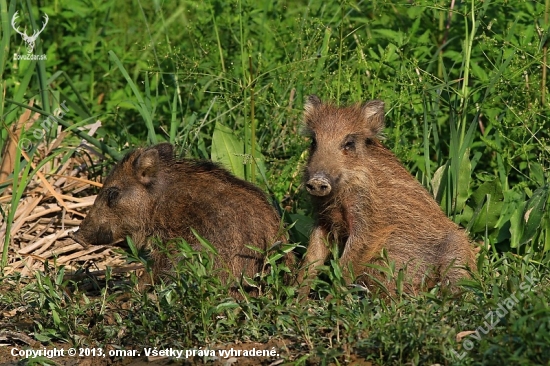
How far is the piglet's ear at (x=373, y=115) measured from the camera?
269 inches

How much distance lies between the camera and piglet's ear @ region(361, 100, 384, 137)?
6.84 metres

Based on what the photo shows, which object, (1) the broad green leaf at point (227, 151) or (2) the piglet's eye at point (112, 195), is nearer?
(2) the piglet's eye at point (112, 195)

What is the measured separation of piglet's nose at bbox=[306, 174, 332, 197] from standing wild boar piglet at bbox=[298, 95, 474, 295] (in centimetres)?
8

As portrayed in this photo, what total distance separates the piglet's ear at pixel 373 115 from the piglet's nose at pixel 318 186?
0.74 metres

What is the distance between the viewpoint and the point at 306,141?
7.89m

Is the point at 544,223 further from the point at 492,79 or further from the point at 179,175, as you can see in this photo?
the point at 179,175

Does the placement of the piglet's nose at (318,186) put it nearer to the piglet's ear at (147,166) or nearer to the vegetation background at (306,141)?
the vegetation background at (306,141)

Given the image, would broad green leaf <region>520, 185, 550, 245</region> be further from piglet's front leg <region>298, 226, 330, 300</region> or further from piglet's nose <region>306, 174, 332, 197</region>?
piglet's nose <region>306, 174, 332, 197</region>

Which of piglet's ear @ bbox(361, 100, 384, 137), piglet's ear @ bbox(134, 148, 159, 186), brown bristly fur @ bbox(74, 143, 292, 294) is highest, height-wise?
piglet's ear @ bbox(361, 100, 384, 137)

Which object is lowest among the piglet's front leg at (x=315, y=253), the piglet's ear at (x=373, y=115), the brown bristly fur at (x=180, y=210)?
the piglet's front leg at (x=315, y=253)

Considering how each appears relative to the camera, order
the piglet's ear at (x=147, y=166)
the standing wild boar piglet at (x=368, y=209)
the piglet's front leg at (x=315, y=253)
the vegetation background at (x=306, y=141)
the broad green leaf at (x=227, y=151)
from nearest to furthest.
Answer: the vegetation background at (x=306, y=141)
the piglet's front leg at (x=315, y=253)
the standing wild boar piglet at (x=368, y=209)
the piglet's ear at (x=147, y=166)
the broad green leaf at (x=227, y=151)

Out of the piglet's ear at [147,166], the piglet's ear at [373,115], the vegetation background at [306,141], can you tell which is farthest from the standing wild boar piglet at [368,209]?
the piglet's ear at [147,166]

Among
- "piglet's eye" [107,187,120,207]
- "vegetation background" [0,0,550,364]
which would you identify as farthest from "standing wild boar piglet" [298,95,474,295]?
"piglet's eye" [107,187,120,207]

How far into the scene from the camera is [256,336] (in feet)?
18.1
